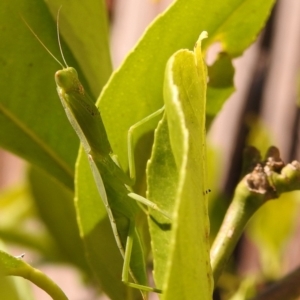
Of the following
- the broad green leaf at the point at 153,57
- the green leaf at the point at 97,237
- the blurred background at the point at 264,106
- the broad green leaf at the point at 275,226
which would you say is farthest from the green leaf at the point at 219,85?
the blurred background at the point at 264,106

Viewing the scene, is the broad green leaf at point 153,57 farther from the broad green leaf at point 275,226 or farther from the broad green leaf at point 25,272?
the broad green leaf at point 275,226

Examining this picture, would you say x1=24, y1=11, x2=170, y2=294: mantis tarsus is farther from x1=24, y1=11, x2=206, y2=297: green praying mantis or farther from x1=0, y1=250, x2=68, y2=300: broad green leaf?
x1=0, y1=250, x2=68, y2=300: broad green leaf

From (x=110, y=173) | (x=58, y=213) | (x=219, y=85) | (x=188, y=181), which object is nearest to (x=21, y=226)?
(x=58, y=213)

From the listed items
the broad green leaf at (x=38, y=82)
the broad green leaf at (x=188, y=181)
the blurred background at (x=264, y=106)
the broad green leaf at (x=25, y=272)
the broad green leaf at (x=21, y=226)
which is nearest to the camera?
the broad green leaf at (x=188, y=181)

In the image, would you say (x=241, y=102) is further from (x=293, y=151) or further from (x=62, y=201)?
(x=62, y=201)

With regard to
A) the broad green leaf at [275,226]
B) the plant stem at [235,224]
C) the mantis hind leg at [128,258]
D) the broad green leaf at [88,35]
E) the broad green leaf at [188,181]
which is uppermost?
the broad green leaf at [88,35]
